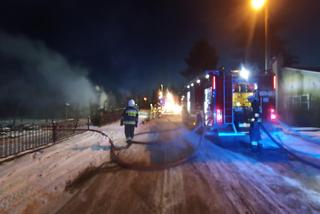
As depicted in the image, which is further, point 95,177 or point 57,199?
point 95,177

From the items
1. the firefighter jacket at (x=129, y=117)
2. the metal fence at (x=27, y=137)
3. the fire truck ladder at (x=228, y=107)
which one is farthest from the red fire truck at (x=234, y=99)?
the metal fence at (x=27, y=137)

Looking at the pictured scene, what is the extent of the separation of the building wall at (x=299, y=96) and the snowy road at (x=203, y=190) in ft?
53.6

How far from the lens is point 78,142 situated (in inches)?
516

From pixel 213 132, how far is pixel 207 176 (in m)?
5.52

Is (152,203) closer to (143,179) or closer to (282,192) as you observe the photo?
(143,179)

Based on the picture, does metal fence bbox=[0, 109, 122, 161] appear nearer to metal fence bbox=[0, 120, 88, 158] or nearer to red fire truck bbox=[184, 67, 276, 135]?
metal fence bbox=[0, 120, 88, 158]

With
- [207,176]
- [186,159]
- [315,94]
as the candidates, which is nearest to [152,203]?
[207,176]

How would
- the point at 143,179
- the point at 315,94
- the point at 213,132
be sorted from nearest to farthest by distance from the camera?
the point at 143,179 < the point at 213,132 < the point at 315,94

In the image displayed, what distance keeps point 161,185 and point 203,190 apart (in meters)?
0.88

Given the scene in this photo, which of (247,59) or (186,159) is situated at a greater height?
(247,59)

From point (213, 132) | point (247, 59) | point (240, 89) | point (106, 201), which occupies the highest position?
point (247, 59)

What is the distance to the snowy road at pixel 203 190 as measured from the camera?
5.25 meters

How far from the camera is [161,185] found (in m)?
6.63

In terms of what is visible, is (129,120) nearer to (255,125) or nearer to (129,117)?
(129,117)
